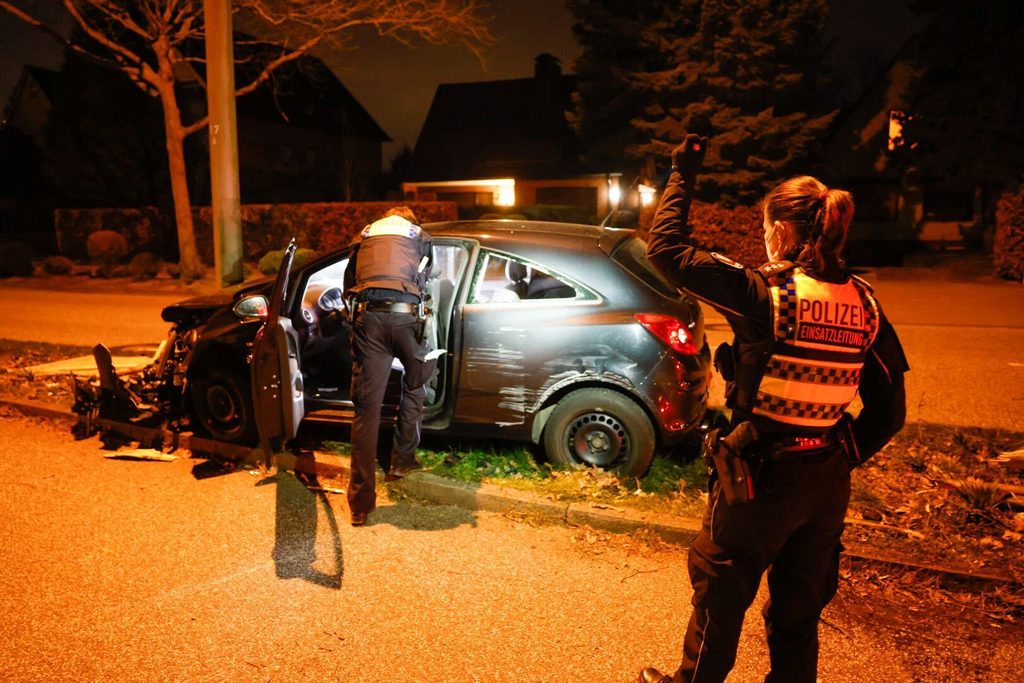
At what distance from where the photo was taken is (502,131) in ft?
121

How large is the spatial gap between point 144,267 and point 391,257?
19.6 meters

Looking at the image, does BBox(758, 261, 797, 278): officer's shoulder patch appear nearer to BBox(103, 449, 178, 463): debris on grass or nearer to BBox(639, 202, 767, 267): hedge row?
BBox(103, 449, 178, 463): debris on grass

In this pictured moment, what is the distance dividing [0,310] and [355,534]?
13756mm

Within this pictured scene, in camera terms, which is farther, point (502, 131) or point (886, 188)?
point (502, 131)

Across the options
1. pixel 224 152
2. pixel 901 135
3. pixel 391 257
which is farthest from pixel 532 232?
pixel 901 135

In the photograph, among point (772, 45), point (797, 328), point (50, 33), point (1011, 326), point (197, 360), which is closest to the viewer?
point (797, 328)

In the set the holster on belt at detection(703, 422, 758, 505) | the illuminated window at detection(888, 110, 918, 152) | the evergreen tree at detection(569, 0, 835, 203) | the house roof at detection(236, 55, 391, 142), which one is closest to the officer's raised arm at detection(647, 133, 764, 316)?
the holster on belt at detection(703, 422, 758, 505)

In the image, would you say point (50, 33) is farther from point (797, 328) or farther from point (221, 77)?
point (797, 328)

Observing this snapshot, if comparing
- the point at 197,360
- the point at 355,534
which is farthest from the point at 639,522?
the point at 197,360

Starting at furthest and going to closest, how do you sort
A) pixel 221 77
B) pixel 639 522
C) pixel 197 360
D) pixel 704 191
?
pixel 704 191 < pixel 221 77 < pixel 197 360 < pixel 639 522

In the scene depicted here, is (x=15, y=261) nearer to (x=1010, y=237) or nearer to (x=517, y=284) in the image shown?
(x=517, y=284)

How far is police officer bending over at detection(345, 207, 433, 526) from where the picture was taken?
4645 mm

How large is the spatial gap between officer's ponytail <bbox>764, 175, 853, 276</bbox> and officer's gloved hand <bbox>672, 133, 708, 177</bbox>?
0.27m

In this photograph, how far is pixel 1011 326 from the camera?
1209cm
